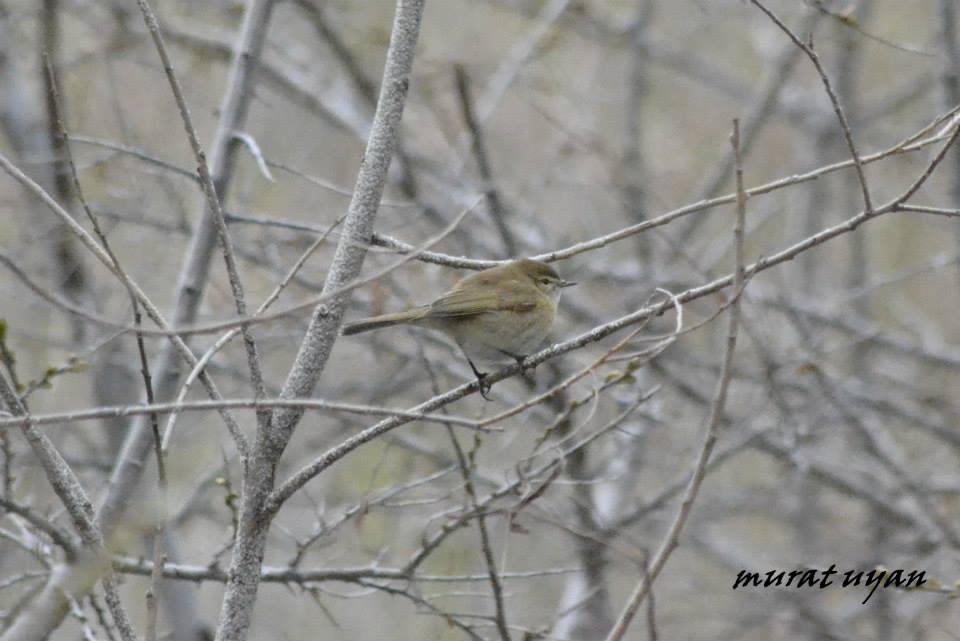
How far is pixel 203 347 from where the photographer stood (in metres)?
6.26

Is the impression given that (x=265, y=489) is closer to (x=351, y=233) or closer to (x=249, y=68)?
(x=351, y=233)

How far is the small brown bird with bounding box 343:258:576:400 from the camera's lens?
181 inches

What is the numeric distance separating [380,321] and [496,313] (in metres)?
0.61

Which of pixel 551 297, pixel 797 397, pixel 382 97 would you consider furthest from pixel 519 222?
pixel 382 97

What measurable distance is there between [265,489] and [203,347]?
12.3ft

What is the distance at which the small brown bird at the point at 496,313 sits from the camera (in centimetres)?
459

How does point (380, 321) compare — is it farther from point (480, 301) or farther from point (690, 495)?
point (690, 495)

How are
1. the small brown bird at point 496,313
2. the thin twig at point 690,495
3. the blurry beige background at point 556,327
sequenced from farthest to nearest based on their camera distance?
1. the blurry beige background at point 556,327
2. the small brown bird at point 496,313
3. the thin twig at point 690,495

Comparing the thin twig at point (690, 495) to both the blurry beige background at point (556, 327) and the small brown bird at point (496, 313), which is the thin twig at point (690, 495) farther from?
the small brown bird at point (496, 313)
